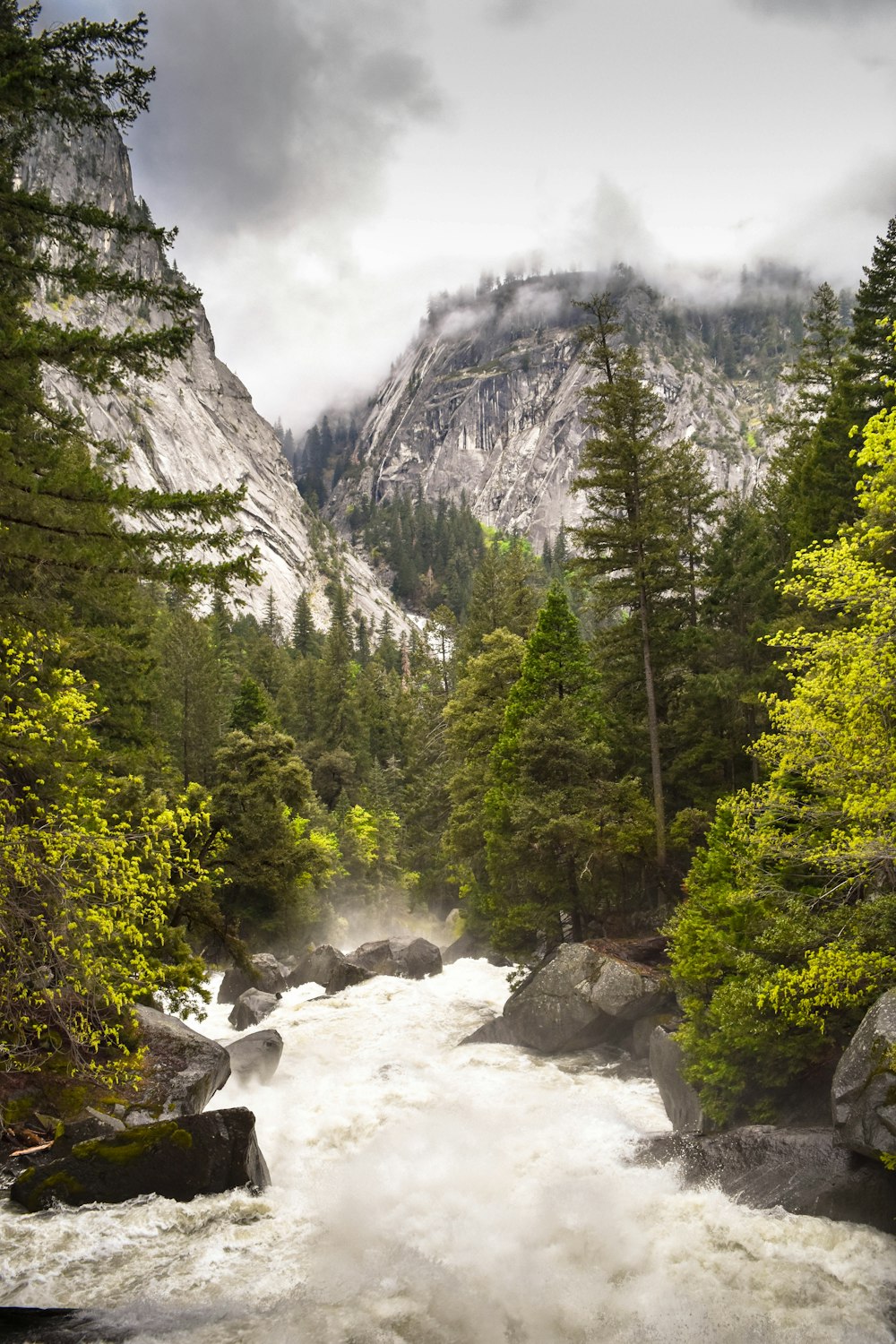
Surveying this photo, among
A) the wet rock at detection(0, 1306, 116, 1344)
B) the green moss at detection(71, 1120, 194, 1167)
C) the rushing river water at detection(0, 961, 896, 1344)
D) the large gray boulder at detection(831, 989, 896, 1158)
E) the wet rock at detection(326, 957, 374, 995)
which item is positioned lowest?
the wet rock at detection(326, 957, 374, 995)

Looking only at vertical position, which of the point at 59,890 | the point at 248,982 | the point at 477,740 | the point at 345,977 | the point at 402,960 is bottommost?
the point at 402,960

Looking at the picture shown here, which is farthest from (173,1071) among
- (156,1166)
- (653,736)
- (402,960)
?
(402,960)

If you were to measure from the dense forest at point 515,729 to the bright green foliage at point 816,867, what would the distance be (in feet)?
0.22

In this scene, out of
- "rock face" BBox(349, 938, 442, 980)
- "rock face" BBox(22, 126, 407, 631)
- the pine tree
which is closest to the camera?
the pine tree

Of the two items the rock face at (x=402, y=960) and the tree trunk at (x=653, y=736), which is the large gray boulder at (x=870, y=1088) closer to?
the tree trunk at (x=653, y=736)

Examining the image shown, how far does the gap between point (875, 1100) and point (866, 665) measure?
569 centimetres

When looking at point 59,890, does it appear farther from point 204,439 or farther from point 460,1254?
point 204,439

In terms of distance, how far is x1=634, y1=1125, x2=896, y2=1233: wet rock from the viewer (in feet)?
34.0

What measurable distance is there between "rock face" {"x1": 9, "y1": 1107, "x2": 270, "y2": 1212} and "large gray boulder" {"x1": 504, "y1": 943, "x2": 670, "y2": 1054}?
9516mm

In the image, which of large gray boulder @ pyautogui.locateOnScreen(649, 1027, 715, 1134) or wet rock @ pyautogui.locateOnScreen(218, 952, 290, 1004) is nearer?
large gray boulder @ pyautogui.locateOnScreen(649, 1027, 715, 1134)

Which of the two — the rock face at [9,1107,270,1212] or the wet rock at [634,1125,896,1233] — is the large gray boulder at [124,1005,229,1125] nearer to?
the rock face at [9,1107,270,1212]

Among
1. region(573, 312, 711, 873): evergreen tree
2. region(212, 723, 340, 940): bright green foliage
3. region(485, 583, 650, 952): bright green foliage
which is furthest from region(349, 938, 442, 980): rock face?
region(573, 312, 711, 873): evergreen tree

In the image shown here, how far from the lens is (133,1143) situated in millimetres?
11672

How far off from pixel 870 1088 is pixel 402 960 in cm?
2480
